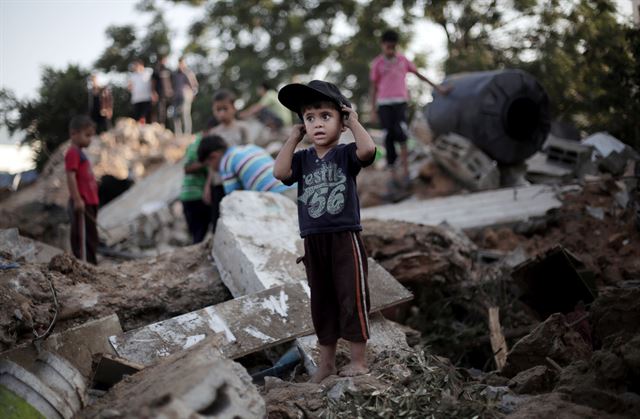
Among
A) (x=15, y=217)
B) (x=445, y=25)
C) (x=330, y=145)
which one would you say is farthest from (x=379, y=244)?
(x=445, y=25)

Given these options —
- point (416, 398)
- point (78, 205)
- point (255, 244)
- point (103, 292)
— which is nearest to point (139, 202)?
point (78, 205)

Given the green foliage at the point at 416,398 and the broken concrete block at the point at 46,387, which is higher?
the broken concrete block at the point at 46,387

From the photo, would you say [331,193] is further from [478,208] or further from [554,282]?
[478,208]

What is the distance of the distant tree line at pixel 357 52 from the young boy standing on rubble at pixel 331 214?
387 cm

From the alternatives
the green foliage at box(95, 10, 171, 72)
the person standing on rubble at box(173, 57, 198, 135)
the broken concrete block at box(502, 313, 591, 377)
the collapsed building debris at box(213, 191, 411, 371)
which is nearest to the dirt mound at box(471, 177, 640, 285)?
the broken concrete block at box(502, 313, 591, 377)

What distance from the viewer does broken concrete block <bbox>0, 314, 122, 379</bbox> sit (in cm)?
325

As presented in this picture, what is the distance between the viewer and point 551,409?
273 centimetres

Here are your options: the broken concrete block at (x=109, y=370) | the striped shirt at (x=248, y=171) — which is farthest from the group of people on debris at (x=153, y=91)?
the broken concrete block at (x=109, y=370)

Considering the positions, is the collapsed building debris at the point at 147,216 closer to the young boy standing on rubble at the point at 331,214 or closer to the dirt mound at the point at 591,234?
the dirt mound at the point at 591,234

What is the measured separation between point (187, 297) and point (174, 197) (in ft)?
22.6

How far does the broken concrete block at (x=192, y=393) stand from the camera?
2.01m

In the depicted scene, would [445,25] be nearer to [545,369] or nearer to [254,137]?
[254,137]

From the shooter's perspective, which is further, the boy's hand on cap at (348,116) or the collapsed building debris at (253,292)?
the collapsed building debris at (253,292)

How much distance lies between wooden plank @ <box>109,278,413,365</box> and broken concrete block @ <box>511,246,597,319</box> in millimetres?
1354
